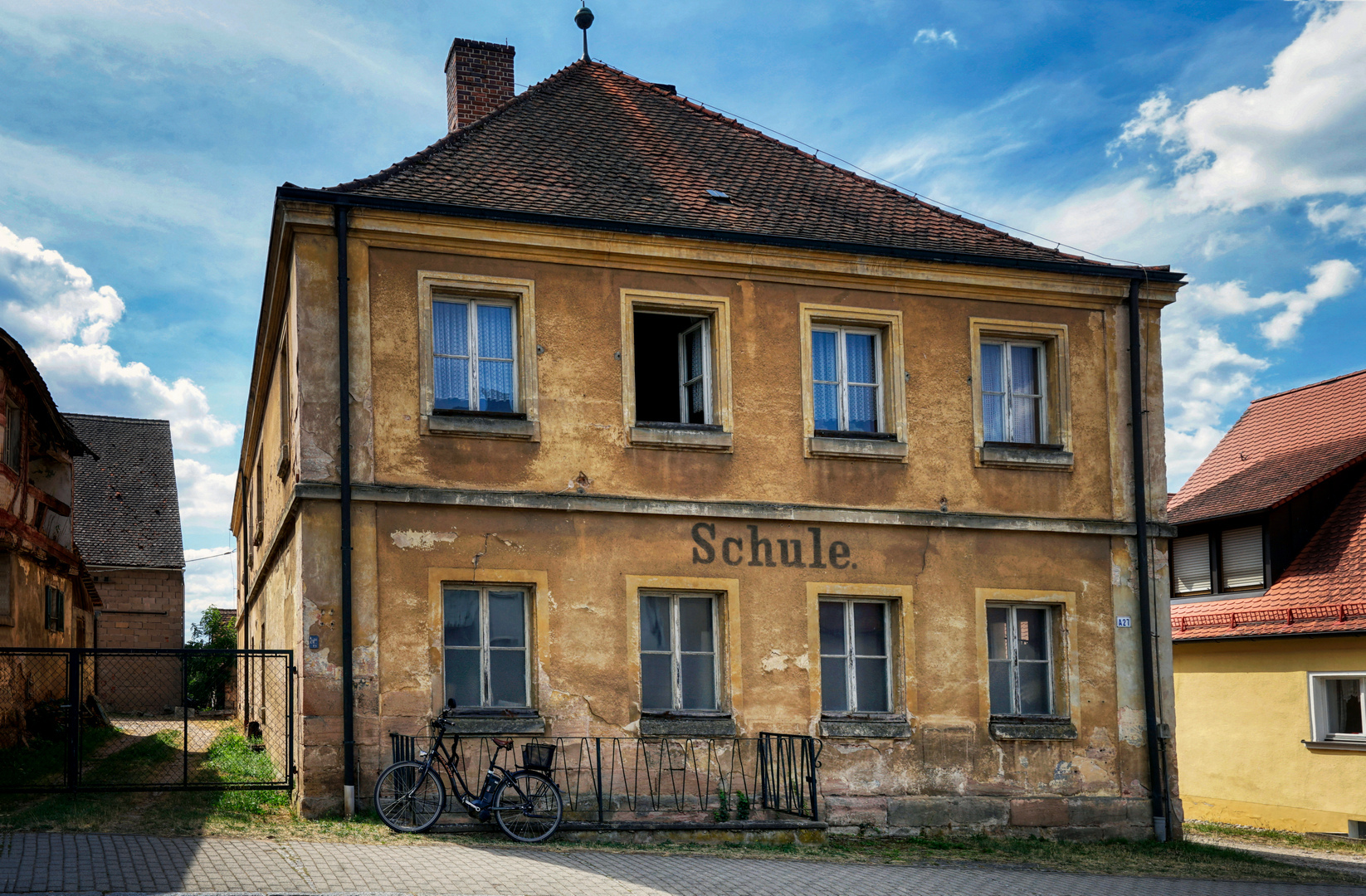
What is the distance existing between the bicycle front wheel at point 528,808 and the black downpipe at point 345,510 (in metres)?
1.57

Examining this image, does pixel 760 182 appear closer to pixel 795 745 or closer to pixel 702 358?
pixel 702 358

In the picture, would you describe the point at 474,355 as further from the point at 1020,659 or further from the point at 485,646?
the point at 1020,659

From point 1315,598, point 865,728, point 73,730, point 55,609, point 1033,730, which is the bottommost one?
point 1033,730

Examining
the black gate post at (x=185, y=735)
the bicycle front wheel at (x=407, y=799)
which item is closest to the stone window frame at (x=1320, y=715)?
the bicycle front wheel at (x=407, y=799)

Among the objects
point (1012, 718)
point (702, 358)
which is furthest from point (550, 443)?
point (1012, 718)

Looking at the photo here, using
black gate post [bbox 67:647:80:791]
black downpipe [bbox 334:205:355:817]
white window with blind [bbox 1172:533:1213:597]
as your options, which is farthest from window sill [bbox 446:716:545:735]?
white window with blind [bbox 1172:533:1213:597]

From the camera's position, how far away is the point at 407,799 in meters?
12.3

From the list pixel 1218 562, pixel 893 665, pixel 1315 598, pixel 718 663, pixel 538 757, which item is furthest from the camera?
pixel 1218 562

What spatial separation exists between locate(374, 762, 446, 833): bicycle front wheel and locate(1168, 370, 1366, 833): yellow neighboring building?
1334cm

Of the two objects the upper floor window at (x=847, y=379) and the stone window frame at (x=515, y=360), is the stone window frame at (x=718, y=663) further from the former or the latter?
the upper floor window at (x=847, y=379)

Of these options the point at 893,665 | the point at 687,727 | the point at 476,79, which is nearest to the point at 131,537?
the point at 476,79

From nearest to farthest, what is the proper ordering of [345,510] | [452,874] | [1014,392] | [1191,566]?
1. [452,874]
2. [345,510]
3. [1014,392]
4. [1191,566]

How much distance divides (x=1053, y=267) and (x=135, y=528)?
3089cm

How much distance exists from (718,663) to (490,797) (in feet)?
10.9
